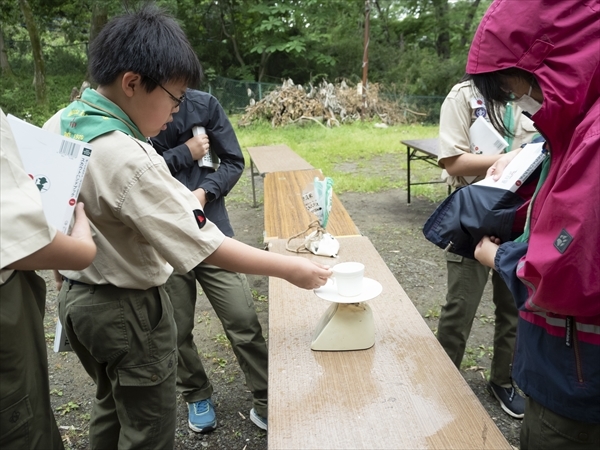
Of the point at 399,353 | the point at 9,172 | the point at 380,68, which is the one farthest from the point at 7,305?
the point at 380,68

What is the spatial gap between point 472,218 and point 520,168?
8.2 inches

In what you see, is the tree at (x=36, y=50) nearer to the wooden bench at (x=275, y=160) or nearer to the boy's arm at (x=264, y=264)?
the wooden bench at (x=275, y=160)

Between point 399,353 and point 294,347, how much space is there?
0.35 meters

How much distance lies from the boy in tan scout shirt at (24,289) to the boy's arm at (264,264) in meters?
0.41

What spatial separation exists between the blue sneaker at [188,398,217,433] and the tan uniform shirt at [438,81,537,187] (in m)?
1.74

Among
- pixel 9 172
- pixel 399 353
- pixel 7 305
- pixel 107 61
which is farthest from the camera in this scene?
pixel 399 353

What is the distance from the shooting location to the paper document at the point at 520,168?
1.53 meters

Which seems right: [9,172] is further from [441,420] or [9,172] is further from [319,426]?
[441,420]

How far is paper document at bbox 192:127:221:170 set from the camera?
2613 millimetres

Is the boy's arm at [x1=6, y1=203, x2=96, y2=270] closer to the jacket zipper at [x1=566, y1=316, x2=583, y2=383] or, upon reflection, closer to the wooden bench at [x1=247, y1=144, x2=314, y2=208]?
the jacket zipper at [x1=566, y1=316, x2=583, y2=383]

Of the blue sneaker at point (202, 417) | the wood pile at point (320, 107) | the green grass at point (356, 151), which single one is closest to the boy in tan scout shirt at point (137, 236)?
the blue sneaker at point (202, 417)

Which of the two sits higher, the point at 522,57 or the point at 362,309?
the point at 522,57

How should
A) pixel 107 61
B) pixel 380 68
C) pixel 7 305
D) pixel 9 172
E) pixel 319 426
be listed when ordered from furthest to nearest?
1. pixel 380 68
2. pixel 107 61
3. pixel 319 426
4. pixel 7 305
5. pixel 9 172

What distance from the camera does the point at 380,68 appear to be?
68.5 feet
